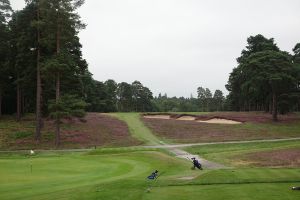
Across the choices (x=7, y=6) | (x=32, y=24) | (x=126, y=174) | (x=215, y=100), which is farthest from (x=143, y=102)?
(x=126, y=174)

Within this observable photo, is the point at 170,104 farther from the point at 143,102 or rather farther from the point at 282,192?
the point at 282,192

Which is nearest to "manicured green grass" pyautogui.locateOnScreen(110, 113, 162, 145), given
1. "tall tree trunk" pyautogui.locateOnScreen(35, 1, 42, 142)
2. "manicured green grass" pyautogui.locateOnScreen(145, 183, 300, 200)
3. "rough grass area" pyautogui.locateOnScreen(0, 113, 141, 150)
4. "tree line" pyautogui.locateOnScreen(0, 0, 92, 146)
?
"rough grass area" pyautogui.locateOnScreen(0, 113, 141, 150)

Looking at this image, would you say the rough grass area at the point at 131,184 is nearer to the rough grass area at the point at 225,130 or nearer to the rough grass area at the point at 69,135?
the rough grass area at the point at 69,135

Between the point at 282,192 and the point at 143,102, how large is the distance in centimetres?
13359

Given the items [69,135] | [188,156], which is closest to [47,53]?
[69,135]

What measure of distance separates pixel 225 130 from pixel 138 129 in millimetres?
13302

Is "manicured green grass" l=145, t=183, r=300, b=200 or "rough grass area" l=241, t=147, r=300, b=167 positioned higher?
"manicured green grass" l=145, t=183, r=300, b=200

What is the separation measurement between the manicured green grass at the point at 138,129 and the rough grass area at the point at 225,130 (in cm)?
124

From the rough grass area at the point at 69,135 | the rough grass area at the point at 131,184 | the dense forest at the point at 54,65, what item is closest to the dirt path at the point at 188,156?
the rough grass area at the point at 131,184

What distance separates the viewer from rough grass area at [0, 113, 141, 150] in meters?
48.1

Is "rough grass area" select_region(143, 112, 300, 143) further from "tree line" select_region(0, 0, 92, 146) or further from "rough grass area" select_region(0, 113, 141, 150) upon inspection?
"tree line" select_region(0, 0, 92, 146)

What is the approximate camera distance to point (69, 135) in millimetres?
53219

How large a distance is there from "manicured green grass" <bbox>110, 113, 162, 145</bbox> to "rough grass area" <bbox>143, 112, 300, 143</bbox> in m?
1.24

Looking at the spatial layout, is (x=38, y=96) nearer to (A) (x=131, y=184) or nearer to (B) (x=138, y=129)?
(B) (x=138, y=129)
